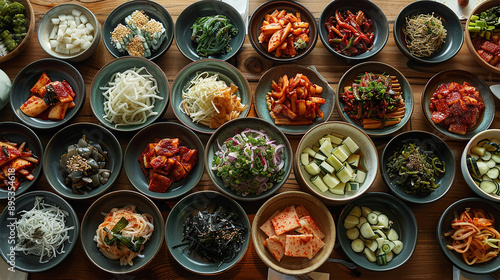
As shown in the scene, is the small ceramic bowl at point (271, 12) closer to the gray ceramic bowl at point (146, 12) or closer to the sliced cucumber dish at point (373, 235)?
the gray ceramic bowl at point (146, 12)

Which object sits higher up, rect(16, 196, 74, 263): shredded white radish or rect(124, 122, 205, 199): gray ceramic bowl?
rect(124, 122, 205, 199): gray ceramic bowl

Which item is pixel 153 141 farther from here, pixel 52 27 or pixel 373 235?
pixel 373 235

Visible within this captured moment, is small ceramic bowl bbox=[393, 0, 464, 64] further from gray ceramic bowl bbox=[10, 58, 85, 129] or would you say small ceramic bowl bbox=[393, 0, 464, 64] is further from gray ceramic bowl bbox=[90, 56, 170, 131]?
gray ceramic bowl bbox=[10, 58, 85, 129]

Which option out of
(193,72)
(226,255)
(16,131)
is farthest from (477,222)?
(16,131)

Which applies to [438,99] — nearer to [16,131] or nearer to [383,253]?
[383,253]

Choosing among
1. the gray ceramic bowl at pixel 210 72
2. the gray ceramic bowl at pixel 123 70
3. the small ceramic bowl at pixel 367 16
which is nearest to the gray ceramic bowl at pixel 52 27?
the gray ceramic bowl at pixel 123 70

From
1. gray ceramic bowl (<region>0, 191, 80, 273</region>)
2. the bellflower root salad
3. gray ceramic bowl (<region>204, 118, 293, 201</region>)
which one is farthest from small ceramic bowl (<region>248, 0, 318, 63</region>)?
gray ceramic bowl (<region>0, 191, 80, 273</region>)
